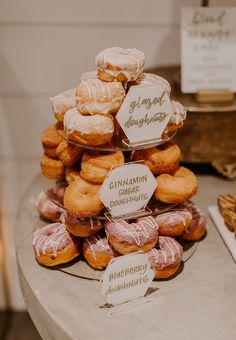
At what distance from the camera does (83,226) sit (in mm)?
1062

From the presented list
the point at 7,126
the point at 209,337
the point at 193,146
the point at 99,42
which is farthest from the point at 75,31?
the point at 209,337

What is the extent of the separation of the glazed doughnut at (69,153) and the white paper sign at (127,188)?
0.44ft

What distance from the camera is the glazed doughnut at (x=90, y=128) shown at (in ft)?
3.22

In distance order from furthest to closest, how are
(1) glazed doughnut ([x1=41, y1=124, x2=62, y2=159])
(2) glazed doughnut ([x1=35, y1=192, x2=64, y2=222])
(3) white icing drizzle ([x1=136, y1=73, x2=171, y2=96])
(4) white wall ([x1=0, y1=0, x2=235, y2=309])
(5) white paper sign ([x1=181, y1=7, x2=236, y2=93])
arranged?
(4) white wall ([x1=0, y1=0, x2=235, y2=309]) < (5) white paper sign ([x1=181, y1=7, x2=236, y2=93]) < (2) glazed doughnut ([x1=35, y1=192, x2=64, y2=222]) < (1) glazed doughnut ([x1=41, y1=124, x2=62, y2=159]) < (3) white icing drizzle ([x1=136, y1=73, x2=171, y2=96])

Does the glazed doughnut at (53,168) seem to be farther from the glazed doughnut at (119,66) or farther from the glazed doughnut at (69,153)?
the glazed doughnut at (119,66)

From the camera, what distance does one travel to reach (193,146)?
4.76 feet

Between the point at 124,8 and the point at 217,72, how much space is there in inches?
17.0

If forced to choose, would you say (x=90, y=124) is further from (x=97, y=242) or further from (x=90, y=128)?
(x=97, y=242)

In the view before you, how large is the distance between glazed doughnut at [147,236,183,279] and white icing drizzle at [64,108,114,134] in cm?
28

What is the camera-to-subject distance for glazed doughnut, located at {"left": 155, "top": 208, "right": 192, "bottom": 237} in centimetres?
109

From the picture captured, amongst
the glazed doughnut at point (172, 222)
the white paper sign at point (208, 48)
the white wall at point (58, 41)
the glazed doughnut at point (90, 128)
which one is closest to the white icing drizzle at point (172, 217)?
the glazed doughnut at point (172, 222)

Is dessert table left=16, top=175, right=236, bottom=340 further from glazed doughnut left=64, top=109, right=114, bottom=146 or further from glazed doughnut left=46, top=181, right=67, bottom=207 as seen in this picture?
glazed doughnut left=64, top=109, right=114, bottom=146

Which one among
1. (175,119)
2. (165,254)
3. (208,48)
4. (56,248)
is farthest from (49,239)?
(208,48)

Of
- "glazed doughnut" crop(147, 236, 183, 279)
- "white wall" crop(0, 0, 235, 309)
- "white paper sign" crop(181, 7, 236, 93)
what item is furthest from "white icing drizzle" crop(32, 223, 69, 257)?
"white wall" crop(0, 0, 235, 309)
